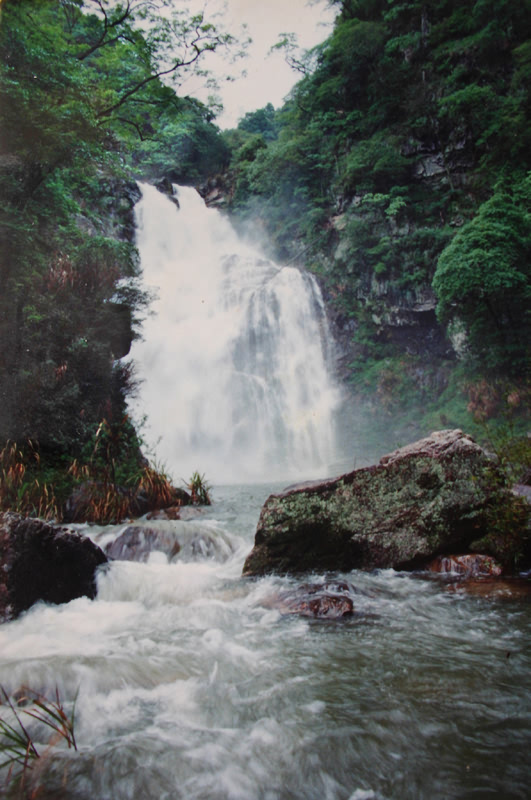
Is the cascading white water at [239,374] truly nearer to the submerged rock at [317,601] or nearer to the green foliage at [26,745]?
the submerged rock at [317,601]

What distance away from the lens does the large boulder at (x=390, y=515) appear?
458cm

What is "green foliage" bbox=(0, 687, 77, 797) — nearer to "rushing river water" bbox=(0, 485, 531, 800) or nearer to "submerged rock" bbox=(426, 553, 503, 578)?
"rushing river water" bbox=(0, 485, 531, 800)

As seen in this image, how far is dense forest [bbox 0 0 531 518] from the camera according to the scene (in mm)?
8781

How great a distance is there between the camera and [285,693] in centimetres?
257

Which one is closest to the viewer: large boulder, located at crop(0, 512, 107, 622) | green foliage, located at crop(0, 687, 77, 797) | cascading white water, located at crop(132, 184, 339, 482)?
green foliage, located at crop(0, 687, 77, 797)

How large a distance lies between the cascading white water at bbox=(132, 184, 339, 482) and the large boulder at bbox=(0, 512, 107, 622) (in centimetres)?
1219

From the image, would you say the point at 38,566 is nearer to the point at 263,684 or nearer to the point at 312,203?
the point at 263,684

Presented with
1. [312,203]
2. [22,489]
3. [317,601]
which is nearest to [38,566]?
[317,601]

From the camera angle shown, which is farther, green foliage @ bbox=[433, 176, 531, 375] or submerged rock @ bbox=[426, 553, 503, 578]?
green foliage @ bbox=[433, 176, 531, 375]

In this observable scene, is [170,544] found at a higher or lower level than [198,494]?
lower

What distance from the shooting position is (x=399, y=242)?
20578 mm

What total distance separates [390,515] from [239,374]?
15.6 m

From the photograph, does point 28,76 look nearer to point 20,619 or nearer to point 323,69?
point 20,619

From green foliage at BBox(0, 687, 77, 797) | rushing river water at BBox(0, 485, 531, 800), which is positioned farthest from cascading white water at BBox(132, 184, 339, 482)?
green foliage at BBox(0, 687, 77, 797)
